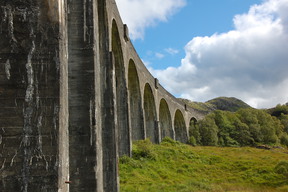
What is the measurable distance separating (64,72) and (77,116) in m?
2.45

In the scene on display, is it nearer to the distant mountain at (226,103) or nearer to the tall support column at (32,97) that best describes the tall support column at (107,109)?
the tall support column at (32,97)

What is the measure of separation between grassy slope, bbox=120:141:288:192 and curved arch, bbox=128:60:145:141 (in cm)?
177

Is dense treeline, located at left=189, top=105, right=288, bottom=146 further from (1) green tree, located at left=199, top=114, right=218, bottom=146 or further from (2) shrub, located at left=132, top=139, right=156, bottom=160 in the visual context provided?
(2) shrub, located at left=132, top=139, right=156, bottom=160

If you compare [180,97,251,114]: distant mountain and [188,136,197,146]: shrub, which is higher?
[180,97,251,114]: distant mountain

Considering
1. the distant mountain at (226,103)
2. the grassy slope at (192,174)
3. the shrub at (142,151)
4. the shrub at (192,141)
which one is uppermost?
the distant mountain at (226,103)

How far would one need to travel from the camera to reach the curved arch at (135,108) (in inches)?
749

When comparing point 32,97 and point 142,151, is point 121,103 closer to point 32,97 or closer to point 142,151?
point 142,151

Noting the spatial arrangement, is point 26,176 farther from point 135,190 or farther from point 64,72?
point 135,190

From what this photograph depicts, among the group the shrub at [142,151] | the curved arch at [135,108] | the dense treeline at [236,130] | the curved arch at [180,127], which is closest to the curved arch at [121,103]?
the shrub at [142,151]

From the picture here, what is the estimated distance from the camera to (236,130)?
32.7m

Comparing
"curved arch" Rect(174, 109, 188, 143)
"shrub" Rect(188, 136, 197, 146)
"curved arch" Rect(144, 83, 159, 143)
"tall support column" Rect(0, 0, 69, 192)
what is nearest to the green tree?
"shrub" Rect(188, 136, 197, 146)

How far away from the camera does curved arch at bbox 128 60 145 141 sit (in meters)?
19.0

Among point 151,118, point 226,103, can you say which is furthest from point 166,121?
point 226,103

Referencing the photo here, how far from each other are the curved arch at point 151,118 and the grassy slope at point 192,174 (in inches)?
175
